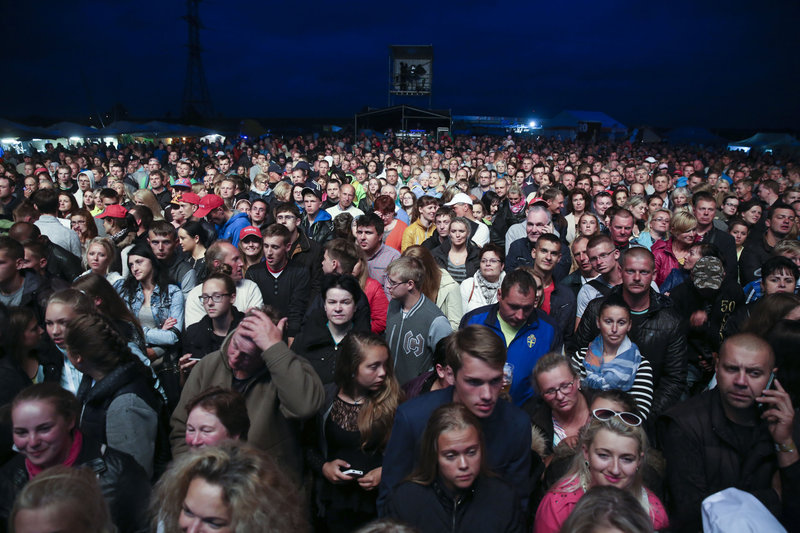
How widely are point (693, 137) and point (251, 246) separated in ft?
109

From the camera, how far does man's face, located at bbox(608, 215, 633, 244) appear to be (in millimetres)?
5348

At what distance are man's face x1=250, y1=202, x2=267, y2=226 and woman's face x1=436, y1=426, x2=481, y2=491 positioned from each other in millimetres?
4624

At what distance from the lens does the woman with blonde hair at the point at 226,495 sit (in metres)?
1.74

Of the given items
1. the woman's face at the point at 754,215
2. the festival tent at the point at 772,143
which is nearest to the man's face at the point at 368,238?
the woman's face at the point at 754,215

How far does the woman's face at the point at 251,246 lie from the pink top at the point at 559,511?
3.69m

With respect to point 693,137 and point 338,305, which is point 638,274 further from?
point 693,137

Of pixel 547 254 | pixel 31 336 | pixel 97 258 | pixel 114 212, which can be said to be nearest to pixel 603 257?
pixel 547 254

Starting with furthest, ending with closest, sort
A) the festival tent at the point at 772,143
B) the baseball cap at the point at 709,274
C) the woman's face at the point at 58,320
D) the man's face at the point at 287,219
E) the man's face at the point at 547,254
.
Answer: the festival tent at the point at 772,143
the man's face at the point at 287,219
the man's face at the point at 547,254
the baseball cap at the point at 709,274
the woman's face at the point at 58,320

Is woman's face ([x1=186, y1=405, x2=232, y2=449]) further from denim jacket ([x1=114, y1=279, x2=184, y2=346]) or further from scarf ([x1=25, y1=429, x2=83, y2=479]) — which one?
denim jacket ([x1=114, y1=279, x2=184, y2=346])

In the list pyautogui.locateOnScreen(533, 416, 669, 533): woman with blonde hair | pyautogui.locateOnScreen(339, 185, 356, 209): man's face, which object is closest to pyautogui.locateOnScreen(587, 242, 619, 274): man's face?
pyautogui.locateOnScreen(533, 416, 669, 533): woman with blonde hair

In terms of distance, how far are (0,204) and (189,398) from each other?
7267 millimetres

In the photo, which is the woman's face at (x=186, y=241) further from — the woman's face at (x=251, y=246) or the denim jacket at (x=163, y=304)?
the denim jacket at (x=163, y=304)

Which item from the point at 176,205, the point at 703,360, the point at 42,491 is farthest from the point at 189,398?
the point at 176,205

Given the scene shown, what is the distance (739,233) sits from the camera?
5.98m
